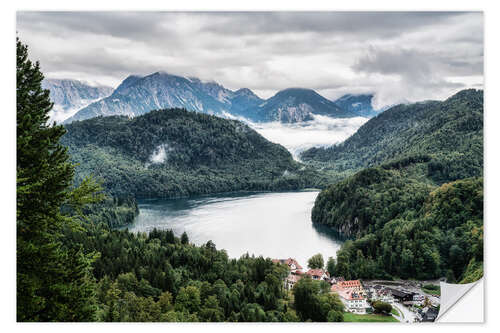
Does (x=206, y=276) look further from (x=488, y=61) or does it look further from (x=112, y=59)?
(x=488, y=61)

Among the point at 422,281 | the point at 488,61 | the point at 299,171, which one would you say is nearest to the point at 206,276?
the point at 422,281

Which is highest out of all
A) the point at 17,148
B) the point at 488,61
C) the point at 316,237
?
the point at 488,61

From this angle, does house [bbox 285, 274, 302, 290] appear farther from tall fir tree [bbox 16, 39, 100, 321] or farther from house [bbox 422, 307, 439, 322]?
tall fir tree [bbox 16, 39, 100, 321]

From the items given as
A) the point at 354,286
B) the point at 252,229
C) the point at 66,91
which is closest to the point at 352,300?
the point at 354,286

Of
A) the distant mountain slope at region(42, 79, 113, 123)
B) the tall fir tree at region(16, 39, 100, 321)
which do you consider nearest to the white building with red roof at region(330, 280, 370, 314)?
the tall fir tree at region(16, 39, 100, 321)

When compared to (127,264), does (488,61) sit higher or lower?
higher
